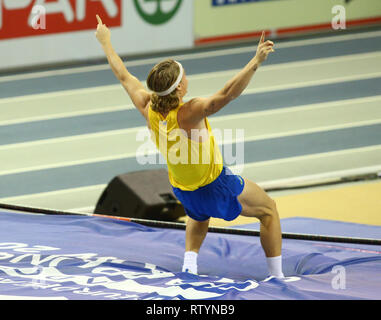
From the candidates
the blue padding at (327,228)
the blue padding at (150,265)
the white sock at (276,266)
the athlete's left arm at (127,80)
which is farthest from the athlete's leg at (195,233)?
the blue padding at (327,228)

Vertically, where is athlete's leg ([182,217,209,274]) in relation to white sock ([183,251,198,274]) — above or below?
above

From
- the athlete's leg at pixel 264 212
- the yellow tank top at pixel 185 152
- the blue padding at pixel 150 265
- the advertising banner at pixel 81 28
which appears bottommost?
the blue padding at pixel 150 265

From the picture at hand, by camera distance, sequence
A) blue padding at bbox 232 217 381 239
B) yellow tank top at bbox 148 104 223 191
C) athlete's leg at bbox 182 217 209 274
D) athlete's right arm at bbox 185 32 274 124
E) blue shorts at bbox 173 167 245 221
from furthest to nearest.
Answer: blue padding at bbox 232 217 381 239 < athlete's leg at bbox 182 217 209 274 < blue shorts at bbox 173 167 245 221 < yellow tank top at bbox 148 104 223 191 < athlete's right arm at bbox 185 32 274 124

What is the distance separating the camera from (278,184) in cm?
745

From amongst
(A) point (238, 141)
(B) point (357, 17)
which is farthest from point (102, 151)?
(B) point (357, 17)

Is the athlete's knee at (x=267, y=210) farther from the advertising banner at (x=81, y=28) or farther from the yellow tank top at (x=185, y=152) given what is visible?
the advertising banner at (x=81, y=28)

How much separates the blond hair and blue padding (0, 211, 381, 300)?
92 cm

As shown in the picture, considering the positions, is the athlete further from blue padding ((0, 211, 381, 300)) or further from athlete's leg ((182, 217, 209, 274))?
blue padding ((0, 211, 381, 300))

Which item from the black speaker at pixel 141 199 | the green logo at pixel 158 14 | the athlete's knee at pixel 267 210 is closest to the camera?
the athlete's knee at pixel 267 210

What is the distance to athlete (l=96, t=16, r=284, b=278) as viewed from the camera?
15.3 ft

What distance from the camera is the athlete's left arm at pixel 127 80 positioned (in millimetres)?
4922

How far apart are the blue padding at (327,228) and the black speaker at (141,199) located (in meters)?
0.56

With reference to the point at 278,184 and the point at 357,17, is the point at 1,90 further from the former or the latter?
the point at 357,17

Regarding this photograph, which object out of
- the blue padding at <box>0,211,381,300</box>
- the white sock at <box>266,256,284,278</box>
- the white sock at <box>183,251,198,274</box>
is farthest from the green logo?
the white sock at <box>266,256,284,278</box>
